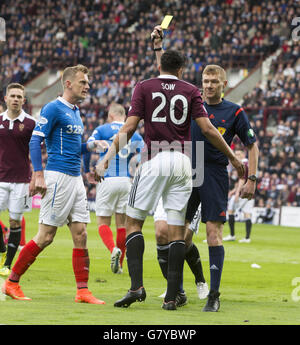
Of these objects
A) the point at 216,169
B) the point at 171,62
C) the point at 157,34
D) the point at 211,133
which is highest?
the point at 157,34

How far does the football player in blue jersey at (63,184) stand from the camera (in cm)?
703

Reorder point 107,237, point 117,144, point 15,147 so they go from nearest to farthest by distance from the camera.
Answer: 1. point 117,144
2. point 15,147
3. point 107,237

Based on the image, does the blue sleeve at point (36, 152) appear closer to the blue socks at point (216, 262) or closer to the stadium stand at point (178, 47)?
the blue socks at point (216, 262)

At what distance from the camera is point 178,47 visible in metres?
33.6

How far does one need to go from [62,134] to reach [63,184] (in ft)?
1.61

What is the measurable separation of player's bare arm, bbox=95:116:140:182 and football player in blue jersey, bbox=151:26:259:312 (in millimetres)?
975

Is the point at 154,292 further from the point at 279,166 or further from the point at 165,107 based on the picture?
the point at 279,166

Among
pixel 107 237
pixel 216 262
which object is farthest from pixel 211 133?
pixel 107 237

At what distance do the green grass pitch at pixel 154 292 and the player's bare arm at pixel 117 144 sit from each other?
1.24 meters

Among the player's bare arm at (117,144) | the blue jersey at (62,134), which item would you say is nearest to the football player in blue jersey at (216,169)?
the player's bare arm at (117,144)

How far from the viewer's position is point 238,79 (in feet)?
109

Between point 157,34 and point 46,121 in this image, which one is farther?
point 157,34

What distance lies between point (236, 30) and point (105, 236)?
24.3m

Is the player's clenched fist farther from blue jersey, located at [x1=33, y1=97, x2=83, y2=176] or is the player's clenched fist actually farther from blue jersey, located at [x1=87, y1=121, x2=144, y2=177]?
blue jersey, located at [x1=87, y1=121, x2=144, y2=177]
